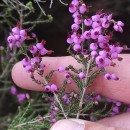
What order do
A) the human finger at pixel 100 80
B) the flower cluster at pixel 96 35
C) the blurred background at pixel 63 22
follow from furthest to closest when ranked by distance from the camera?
1. the blurred background at pixel 63 22
2. the human finger at pixel 100 80
3. the flower cluster at pixel 96 35

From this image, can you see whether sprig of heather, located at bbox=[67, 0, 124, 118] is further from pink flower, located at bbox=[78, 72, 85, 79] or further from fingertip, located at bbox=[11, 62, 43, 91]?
fingertip, located at bbox=[11, 62, 43, 91]

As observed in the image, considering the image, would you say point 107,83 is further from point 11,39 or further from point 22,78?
point 11,39

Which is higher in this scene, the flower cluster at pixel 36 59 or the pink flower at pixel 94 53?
the pink flower at pixel 94 53

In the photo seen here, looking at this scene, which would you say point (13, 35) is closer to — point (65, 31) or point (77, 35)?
point (77, 35)

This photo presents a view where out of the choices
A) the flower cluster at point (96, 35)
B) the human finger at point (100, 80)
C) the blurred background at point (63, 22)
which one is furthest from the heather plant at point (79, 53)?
the blurred background at point (63, 22)

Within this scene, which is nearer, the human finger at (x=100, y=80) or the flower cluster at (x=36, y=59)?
the flower cluster at (x=36, y=59)

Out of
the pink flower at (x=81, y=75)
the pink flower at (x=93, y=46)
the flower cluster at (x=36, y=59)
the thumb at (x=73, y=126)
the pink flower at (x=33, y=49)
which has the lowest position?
the thumb at (x=73, y=126)

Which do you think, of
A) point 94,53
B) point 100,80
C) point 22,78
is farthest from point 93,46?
point 22,78

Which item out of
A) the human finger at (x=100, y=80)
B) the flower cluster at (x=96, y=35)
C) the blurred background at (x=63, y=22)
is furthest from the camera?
the blurred background at (x=63, y=22)

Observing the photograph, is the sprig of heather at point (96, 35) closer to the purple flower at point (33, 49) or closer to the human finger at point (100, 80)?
the purple flower at point (33, 49)

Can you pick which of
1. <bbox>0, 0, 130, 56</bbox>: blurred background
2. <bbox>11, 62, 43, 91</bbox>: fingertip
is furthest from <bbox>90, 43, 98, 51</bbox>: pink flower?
<bbox>0, 0, 130, 56</bbox>: blurred background

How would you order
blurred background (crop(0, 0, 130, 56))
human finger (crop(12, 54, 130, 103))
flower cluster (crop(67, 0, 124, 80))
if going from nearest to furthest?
flower cluster (crop(67, 0, 124, 80)), human finger (crop(12, 54, 130, 103)), blurred background (crop(0, 0, 130, 56))
